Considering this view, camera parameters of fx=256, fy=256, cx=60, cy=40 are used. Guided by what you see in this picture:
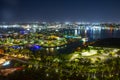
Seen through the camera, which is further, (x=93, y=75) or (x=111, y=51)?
(x=111, y=51)

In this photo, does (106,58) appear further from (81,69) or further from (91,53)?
(81,69)

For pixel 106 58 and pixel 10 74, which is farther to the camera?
pixel 106 58

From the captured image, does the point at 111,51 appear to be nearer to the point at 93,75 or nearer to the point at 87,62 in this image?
the point at 87,62

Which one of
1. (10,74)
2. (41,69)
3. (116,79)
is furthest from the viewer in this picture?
(41,69)

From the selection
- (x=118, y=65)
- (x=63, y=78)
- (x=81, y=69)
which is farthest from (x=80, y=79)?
(x=118, y=65)

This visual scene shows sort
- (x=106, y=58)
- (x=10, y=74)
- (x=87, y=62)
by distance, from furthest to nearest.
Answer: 1. (x=106, y=58)
2. (x=87, y=62)
3. (x=10, y=74)

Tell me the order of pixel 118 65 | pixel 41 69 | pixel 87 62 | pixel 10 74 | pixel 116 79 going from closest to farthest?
pixel 116 79, pixel 10 74, pixel 41 69, pixel 118 65, pixel 87 62

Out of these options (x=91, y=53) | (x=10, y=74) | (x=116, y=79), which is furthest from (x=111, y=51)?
(x=10, y=74)

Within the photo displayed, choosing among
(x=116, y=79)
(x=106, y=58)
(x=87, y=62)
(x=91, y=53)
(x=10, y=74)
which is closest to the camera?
(x=116, y=79)
